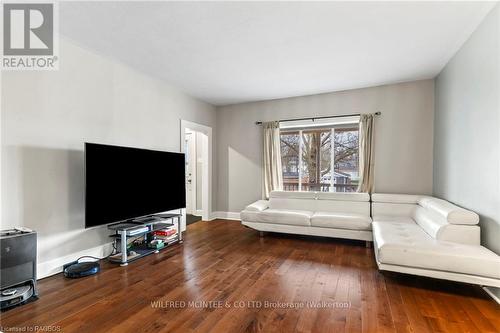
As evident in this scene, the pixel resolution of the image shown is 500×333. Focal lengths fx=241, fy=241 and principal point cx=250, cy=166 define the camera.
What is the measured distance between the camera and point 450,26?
250 cm

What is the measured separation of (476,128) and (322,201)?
94.2 inches

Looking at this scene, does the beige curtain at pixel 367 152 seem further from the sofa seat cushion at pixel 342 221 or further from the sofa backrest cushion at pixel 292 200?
the sofa backrest cushion at pixel 292 200

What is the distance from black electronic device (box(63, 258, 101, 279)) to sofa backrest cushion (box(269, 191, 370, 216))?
9.85 feet

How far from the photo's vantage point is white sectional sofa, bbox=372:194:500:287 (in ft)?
6.98

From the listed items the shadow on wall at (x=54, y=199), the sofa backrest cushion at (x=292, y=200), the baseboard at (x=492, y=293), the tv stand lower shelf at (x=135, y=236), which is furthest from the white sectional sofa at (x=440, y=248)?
the shadow on wall at (x=54, y=199)

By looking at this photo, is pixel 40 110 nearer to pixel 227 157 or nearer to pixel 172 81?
pixel 172 81

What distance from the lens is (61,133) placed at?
2768mm

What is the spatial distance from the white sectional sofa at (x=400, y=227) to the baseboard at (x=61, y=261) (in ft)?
7.19

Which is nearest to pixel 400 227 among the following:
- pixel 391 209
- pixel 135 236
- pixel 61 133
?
pixel 391 209

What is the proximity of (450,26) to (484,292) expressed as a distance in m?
2.66

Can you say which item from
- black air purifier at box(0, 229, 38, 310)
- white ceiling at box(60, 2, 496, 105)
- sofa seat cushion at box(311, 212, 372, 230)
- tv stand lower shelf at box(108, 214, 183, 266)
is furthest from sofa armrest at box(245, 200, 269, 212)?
black air purifier at box(0, 229, 38, 310)

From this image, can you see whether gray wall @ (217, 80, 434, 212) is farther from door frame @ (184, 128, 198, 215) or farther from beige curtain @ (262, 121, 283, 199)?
door frame @ (184, 128, 198, 215)

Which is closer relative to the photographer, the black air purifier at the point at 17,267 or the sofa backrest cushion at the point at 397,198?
the black air purifier at the point at 17,267

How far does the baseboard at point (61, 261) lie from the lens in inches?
102
